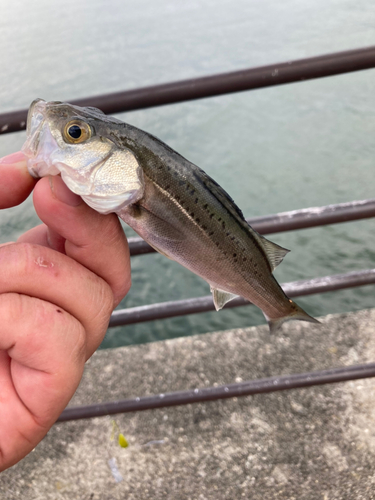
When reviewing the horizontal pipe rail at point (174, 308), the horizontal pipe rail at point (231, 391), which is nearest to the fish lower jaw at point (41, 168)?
the horizontal pipe rail at point (174, 308)

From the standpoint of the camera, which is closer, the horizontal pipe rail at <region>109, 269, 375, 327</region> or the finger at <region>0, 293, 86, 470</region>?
the finger at <region>0, 293, 86, 470</region>

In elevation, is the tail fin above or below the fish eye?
below

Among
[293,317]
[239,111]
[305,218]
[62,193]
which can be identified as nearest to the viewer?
[62,193]

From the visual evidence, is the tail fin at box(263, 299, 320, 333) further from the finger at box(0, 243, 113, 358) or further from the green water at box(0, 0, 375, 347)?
the green water at box(0, 0, 375, 347)

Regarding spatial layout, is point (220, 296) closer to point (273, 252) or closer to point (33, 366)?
point (273, 252)

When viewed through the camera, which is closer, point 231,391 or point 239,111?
point 231,391

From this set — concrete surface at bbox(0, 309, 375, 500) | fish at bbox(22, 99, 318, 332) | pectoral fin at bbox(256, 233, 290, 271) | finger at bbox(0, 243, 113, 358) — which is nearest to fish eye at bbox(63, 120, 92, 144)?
fish at bbox(22, 99, 318, 332)

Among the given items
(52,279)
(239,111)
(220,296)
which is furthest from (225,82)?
(239,111)

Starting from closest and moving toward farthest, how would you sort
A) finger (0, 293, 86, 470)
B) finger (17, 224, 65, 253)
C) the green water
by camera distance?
finger (0, 293, 86, 470)
finger (17, 224, 65, 253)
the green water
